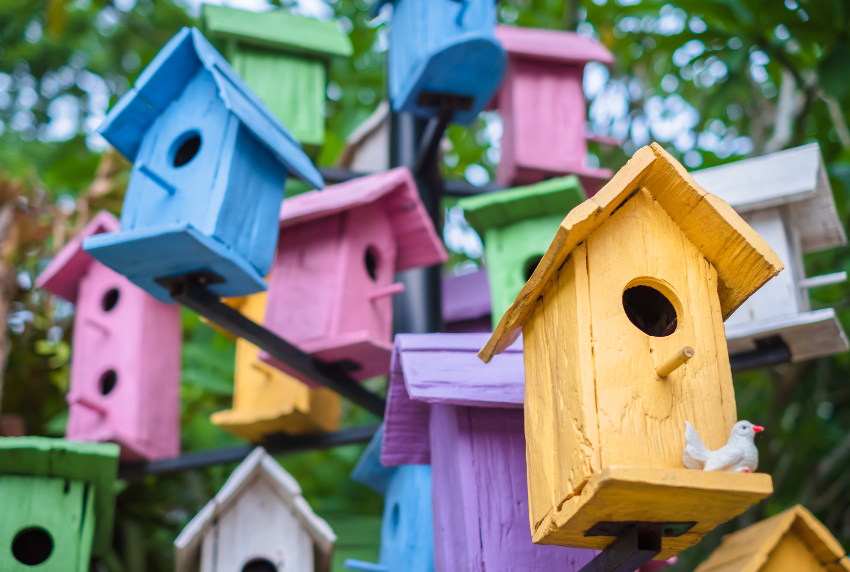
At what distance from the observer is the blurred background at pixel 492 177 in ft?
13.0

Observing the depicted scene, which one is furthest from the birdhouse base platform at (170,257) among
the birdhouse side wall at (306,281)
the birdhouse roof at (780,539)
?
the birdhouse roof at (780,539)

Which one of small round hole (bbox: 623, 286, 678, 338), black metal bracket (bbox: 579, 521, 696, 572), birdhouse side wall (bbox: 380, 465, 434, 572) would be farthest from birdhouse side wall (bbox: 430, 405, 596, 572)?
small round hole (bbox: 623, 286, 678, 338)

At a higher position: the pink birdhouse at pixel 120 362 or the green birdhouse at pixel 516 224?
the green birdhouse at pixel 516 224

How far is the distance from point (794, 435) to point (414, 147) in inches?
95.0

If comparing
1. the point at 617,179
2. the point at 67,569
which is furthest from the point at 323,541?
the point at 617,179

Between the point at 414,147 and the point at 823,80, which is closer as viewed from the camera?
the point at 823,80

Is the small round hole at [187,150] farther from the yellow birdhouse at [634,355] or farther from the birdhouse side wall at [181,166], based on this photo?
the yellow birdhouse at [634,355]

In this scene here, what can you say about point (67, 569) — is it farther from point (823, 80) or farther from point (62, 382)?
point (823, 80)

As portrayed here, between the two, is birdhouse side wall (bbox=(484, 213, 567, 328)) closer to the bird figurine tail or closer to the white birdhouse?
the white birdhouse

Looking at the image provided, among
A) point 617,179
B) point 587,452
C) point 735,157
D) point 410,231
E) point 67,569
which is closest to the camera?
point 587,452

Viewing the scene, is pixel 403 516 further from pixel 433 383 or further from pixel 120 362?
pixel 120 362

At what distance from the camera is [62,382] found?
14.4ft

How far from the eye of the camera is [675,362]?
1.80 m

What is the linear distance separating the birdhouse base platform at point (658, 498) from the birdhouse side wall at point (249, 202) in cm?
135
